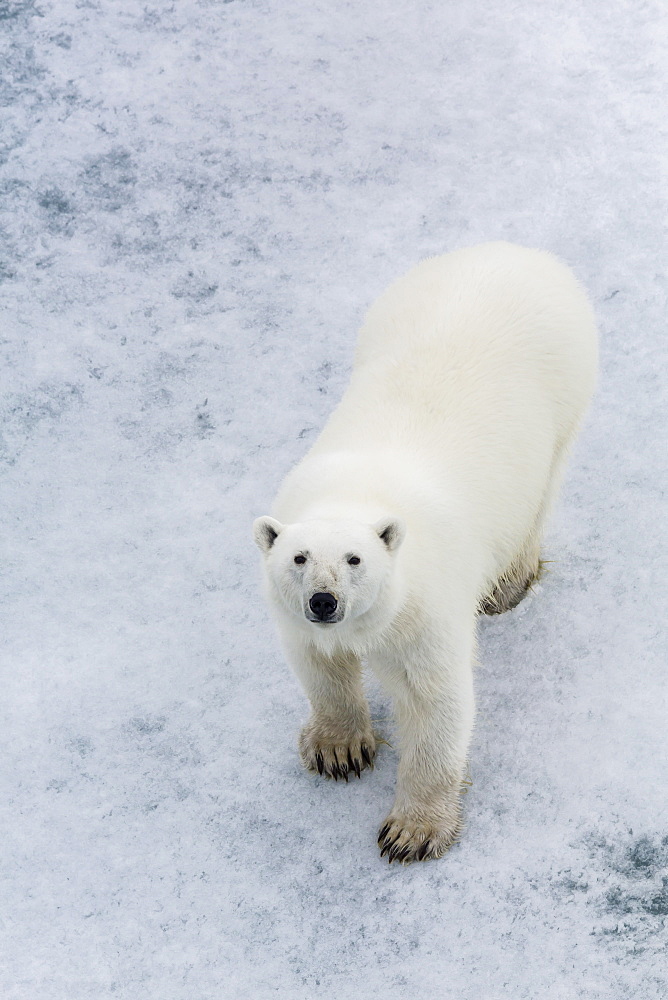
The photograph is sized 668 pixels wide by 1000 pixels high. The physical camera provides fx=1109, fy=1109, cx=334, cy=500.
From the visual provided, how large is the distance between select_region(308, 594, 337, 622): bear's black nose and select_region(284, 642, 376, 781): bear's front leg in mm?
771

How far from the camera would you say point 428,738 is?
12.3 ft

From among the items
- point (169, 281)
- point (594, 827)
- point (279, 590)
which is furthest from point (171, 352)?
point (594, 827)

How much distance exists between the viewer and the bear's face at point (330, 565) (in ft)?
10.1

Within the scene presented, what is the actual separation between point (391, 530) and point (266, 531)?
374 mm

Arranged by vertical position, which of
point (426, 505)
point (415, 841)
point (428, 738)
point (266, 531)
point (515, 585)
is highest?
point (266, 531)

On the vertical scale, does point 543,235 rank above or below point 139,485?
above

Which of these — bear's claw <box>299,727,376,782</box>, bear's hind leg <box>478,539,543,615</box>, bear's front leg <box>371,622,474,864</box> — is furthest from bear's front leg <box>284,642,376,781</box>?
bear's hind leg <box>478,539,543,615</box>

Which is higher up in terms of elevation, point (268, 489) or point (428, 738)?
point (428, 738)

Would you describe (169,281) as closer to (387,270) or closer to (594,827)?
(387,270)

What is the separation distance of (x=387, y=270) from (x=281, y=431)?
1.18 metres

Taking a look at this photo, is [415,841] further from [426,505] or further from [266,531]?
[266,531]

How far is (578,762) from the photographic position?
4062mm

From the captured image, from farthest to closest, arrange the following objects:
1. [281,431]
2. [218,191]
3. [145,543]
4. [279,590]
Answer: [218,191] < [281,431] < [145,543] < [279,590]

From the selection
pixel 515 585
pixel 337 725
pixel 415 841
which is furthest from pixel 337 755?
pixel 515 585
